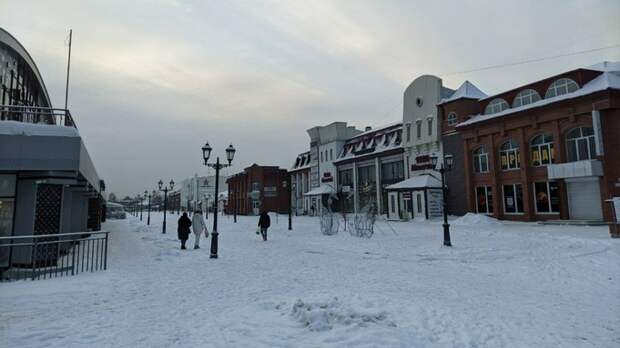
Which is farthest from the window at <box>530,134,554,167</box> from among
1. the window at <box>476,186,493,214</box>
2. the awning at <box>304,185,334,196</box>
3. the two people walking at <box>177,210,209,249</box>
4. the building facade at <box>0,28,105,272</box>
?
the building facade at <box>0,28,105,272</box>

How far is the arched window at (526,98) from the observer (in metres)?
27.8

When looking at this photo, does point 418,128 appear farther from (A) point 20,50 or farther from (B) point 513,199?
(A) point 20,50

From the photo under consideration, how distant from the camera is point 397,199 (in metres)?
38.9

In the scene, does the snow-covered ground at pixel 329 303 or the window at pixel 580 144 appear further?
the window at pixel 580 144

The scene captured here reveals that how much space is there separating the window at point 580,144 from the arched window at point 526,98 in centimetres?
391

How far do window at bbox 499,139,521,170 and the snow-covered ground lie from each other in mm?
17159

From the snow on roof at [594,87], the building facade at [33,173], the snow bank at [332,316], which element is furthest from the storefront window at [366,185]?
the snow bank at [332,316]

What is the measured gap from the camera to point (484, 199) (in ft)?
102

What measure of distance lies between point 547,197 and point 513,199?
259 cm

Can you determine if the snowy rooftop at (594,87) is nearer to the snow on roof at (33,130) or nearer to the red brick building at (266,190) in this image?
the snow on roof at (33,130)

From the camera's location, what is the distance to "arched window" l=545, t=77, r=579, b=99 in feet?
82.7

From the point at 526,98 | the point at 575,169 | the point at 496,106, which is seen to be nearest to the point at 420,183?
the point at 496,106

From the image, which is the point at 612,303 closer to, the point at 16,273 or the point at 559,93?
the point at 16,273

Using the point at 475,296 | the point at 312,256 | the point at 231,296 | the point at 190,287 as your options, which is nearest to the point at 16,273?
the point at 190,287
